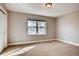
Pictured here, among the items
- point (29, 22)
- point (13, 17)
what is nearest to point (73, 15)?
point (29, 22)

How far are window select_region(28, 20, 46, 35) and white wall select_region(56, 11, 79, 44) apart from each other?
1152mm

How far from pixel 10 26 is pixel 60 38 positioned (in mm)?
3431

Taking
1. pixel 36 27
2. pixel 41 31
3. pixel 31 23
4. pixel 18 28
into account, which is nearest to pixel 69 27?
pixel 41 31

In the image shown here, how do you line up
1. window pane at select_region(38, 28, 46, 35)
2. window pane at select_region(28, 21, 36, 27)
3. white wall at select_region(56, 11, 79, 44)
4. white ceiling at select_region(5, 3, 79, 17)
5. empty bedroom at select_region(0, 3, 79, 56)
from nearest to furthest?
white ceiling at select_region(5, 3, 79, 17)
empty bedroom at select_region(0, 3, 79, 56)
white wall at select_region(56, 11, 79, 44)
window pane at select_region(28, 21, 36, 27)
window pane at select_region(38, 28, 46, 35)

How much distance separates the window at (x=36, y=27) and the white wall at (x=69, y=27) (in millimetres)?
1152

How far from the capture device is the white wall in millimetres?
4171

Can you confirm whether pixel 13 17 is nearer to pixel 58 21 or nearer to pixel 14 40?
pixel 14 40

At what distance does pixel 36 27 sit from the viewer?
503 centimetres

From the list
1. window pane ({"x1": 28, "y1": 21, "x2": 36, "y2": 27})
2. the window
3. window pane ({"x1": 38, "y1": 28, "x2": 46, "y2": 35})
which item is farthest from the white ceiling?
window pane ({"x1": 38, "y1": 28, "x2": 46, "y2": 35})

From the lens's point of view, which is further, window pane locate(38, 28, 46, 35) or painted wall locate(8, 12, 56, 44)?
window pane locate(38, 28, 46, 35)

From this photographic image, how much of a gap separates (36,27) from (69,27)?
204 cm

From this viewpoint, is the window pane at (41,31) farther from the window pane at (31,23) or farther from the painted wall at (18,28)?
the window pane at (31,23)

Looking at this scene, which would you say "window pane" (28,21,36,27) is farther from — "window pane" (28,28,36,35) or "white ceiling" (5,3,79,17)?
"white ceiling" (5,3,79,17)

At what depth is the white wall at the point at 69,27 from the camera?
4.17 metres
